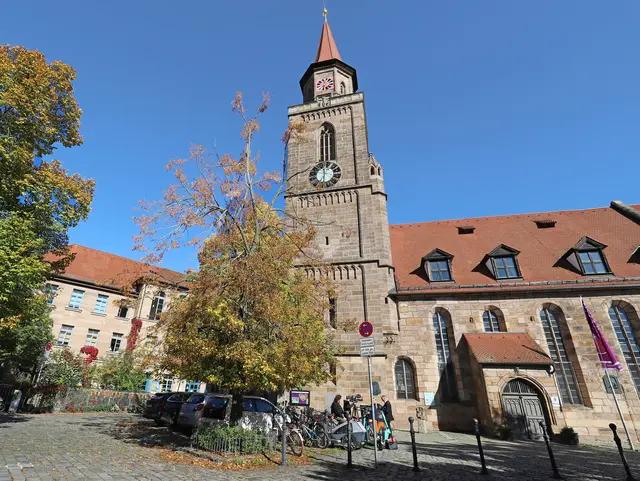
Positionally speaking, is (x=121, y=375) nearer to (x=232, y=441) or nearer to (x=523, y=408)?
(x=232, y=441)

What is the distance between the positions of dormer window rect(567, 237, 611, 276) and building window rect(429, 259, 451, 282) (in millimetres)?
6917

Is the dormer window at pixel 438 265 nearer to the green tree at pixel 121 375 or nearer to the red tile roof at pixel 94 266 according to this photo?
the red tile roof at pixel 94 266

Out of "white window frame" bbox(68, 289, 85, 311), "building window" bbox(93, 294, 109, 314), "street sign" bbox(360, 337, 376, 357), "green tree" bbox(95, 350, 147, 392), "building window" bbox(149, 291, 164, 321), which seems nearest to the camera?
"street sign" bbox(360, 337, 376, 357)

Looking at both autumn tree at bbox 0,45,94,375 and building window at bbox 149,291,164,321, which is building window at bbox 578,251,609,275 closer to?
autumn tree at bbox 0,45,94,375

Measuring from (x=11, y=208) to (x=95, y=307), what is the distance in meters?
18.5

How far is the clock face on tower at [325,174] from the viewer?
75.8 ft

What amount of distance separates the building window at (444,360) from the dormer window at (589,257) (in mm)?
8207

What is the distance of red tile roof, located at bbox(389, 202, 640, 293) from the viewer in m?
18.5

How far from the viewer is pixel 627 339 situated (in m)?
16.7

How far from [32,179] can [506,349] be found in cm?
2092

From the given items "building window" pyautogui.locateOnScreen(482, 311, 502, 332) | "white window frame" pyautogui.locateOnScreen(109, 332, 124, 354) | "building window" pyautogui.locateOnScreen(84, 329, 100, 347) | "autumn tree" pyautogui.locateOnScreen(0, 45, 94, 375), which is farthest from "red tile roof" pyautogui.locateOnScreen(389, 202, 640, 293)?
"building window" pyautogui.locateOnScreen(84, 329, 100, 347)

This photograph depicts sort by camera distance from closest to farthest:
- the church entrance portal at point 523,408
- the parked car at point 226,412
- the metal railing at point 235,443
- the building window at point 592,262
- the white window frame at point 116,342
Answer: the metal railing at point 235,443 < the parked car at point 226,412 < the church entrance portal at point 523,408 < the building window at point 592,262 < the white window frame at point 116,342

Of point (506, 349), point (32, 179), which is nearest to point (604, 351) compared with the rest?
point (506, 349)

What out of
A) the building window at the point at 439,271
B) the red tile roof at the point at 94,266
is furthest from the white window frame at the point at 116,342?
the building window at the point at 439,271
